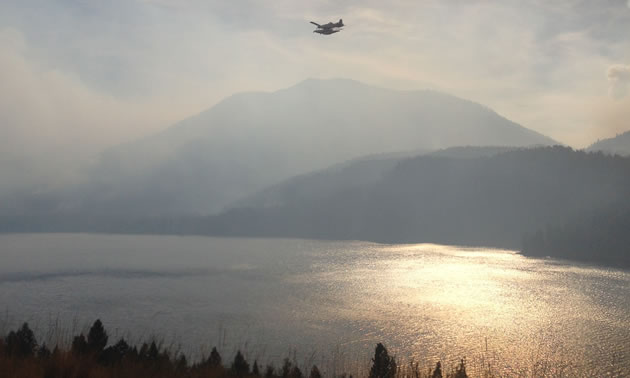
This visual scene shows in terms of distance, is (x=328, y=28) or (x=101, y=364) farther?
(x=328, y=28)

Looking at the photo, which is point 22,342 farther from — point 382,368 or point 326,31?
point 326,31

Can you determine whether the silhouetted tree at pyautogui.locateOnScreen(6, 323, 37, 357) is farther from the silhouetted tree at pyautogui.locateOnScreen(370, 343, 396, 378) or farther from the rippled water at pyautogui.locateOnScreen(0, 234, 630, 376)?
the silhouetted tree at pyautogui.locateOnScreen(370, 343, 396, 378)

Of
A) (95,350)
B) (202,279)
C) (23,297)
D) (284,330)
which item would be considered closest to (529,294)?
(284,330)

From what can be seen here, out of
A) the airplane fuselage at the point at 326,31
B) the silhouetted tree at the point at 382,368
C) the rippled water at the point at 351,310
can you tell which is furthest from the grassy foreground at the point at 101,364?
the airplane fuselage at the point at 326,31

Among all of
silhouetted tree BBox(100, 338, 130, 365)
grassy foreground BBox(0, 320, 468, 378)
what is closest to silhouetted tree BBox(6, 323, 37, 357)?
grassy foreground BBox(0, 320, 468, 378)

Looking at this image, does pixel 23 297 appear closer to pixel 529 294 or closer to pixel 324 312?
pixel 324 312

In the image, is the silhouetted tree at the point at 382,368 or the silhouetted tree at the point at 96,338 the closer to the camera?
the silhouetted tree at the point at 382,368

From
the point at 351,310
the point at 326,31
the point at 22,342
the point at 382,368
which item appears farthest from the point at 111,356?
the point at 351,310

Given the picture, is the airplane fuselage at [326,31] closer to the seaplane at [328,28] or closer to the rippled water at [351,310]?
the seaplane at [328,28]
